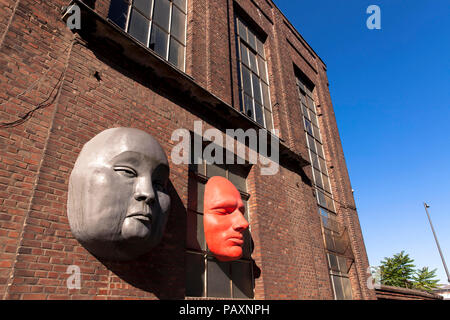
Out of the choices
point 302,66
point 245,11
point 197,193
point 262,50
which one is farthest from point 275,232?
point 302,66

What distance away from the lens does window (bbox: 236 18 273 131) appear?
830 cm

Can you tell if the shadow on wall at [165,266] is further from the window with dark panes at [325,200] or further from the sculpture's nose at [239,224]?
the window with dark panes at [325,200]

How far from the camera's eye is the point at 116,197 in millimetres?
3055

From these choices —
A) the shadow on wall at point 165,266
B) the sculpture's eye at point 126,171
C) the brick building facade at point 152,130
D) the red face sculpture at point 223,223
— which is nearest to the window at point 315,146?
the brick building facade at point 152,130

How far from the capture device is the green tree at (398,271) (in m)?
26.1

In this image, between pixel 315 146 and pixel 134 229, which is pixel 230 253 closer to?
pixel 134 229

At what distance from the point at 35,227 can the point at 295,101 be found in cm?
966

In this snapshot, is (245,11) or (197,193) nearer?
(197,193)

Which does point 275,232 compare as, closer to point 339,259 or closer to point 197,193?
point 197,193

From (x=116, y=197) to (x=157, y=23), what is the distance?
478 centimetres

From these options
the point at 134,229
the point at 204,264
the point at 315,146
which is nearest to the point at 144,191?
the point at 134,229

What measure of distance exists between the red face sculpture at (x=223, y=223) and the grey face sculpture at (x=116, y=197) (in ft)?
4.63

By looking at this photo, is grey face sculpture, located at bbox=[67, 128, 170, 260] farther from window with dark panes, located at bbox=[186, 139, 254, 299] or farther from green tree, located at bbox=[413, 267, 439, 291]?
green tree, located at bbox=[413, 267, 439, 291]
